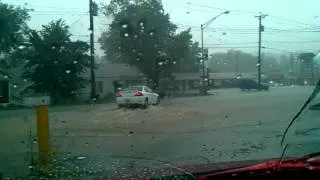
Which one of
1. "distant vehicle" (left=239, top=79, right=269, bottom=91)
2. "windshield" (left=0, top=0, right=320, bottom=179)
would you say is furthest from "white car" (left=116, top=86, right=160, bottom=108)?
"distant vehicle" (left=239, top=79, right=269, bottom=91)

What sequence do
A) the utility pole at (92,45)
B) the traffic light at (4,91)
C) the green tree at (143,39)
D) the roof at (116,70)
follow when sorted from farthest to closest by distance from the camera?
the roof at (116,70), the green tree at (143,39), the utility pole at (92,45), the traffic light at (4,91)

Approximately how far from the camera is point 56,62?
18.4 metres

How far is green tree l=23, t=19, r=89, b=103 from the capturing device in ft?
53.3

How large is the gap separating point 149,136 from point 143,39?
6603 millimetres

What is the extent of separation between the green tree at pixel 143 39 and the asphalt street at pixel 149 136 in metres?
1.72

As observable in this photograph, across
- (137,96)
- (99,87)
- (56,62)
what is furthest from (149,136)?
(99,87)

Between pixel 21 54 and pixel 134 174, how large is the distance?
12.5 metres

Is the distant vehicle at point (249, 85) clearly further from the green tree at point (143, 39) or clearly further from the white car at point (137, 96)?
the green tree at point (143, 39)

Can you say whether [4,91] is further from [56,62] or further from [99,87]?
[99,87]

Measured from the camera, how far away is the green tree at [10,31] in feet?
50.6

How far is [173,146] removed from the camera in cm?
972

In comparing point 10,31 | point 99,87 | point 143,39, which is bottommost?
point 99,87

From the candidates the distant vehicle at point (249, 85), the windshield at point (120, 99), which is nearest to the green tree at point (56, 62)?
the windshield at point (120, 99)

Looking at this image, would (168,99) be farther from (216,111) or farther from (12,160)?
(12,160)
